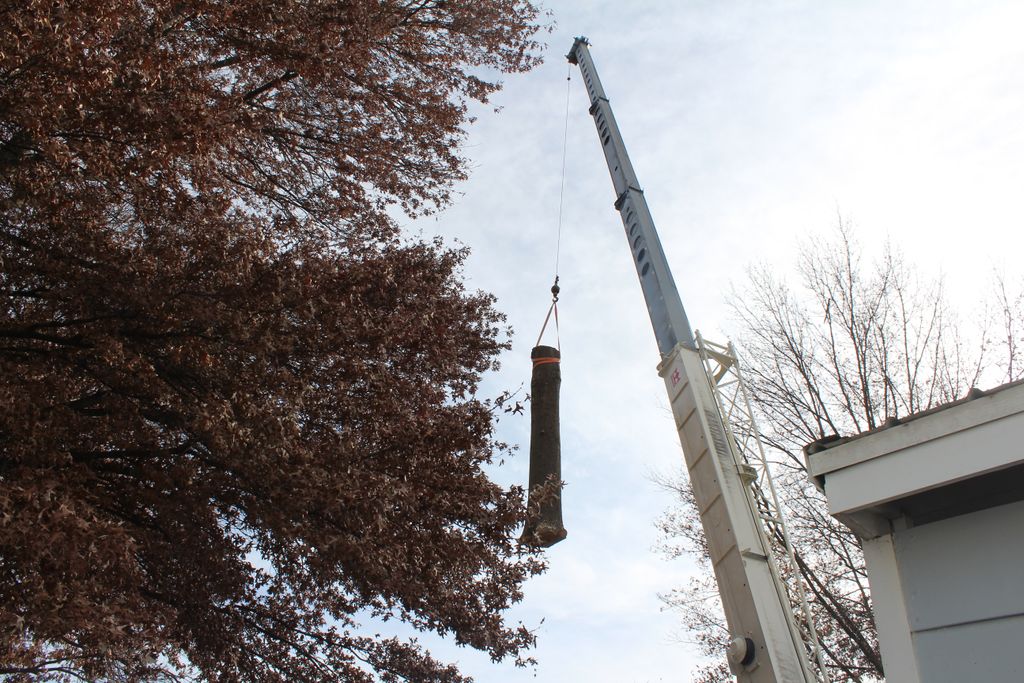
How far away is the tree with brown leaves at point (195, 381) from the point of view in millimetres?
5527

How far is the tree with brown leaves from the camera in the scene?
18.1 ft

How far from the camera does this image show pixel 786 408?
15.1 m

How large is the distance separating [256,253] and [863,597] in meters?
11.7

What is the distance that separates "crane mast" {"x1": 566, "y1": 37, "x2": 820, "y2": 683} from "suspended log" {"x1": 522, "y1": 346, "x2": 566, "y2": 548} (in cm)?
127

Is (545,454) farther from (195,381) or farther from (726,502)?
(195,381)

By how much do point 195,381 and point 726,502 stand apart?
4702mm

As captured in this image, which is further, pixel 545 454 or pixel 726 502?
pixel 545 454

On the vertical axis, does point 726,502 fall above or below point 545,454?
below

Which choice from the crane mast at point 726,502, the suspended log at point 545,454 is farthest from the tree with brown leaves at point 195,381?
the crane mast at point 726,502

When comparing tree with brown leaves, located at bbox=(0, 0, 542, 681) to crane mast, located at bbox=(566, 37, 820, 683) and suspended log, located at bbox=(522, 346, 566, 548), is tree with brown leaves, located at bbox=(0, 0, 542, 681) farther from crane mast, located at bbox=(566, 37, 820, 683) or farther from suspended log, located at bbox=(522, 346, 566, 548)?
crane mast, located at bbox=(566, 37, 820, 683)

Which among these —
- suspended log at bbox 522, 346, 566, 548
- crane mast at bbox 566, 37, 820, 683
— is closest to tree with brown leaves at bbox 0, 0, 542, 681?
suspended log at bbox 522, 346, 566, 548

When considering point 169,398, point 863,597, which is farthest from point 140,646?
point 863,597

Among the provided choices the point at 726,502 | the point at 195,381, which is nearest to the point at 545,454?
the point at 726,502

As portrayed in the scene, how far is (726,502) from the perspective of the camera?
668cm
